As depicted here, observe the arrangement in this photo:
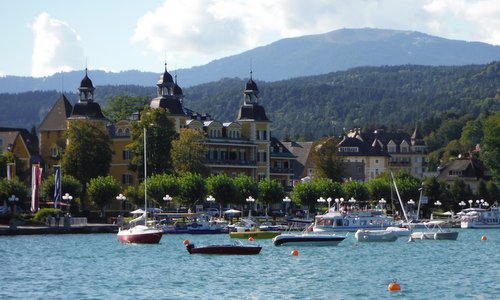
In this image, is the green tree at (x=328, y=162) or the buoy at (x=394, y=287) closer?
the buoy at (x=394, y=287)

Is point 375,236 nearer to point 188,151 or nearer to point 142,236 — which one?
point 142,236

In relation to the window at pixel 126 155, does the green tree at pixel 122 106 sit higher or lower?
higher

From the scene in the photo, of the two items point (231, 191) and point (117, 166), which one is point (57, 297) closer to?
point (231, 191)

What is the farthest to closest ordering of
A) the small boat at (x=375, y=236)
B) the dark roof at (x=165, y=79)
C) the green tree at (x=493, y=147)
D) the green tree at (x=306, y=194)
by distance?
the green tree at (x=493, y=147), the dark roof at (x=165, y=79), the green tree at (x=306, y=194), the small boat at (x=375, y=236)

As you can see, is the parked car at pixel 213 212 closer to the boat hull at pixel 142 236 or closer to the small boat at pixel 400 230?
the small boat at pixel 400 230

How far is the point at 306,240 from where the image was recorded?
89.1m

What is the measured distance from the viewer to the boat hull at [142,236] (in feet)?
298

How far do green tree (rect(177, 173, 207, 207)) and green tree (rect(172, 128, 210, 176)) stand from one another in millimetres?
5559

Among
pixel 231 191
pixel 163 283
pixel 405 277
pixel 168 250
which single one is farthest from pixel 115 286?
pixel 231 191

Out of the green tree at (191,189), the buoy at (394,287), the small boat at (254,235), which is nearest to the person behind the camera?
the buoy at (394,287)

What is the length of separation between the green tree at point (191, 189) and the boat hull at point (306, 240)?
30.3m

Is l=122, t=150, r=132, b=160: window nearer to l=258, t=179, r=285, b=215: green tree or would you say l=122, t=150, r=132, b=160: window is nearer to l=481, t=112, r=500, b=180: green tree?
l=258, t=179, r=285, b=215: green tree

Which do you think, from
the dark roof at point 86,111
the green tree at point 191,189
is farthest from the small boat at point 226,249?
the dark roof at point 86,111

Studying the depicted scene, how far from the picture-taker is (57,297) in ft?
176
